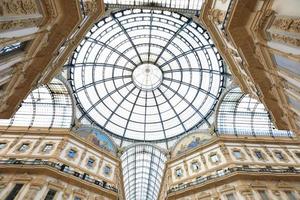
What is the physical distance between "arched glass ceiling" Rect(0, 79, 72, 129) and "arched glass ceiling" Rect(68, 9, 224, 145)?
2.03 meters

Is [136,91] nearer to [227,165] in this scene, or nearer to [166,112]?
[166,112]

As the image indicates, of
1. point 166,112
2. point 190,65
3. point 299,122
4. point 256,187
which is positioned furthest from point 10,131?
point 299,122

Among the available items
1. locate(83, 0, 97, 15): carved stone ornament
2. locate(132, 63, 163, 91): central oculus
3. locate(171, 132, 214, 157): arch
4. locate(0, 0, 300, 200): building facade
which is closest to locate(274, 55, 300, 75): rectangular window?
locate(0, 0, 300, 200): building facade

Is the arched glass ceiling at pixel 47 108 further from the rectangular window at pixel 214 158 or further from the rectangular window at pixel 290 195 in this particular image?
the rectangular window at pixel 290 195

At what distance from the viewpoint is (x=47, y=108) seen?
32.4 m

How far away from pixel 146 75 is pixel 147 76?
23 cm

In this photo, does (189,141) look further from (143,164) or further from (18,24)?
(18,24)

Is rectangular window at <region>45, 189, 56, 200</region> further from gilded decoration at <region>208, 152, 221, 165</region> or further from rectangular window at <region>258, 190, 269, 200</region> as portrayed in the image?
rectangular window at <region>258, 190, 269, 200</region>

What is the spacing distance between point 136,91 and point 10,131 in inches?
726

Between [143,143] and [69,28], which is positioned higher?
[143,143]

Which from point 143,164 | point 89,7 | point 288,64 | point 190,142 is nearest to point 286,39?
point 288,64

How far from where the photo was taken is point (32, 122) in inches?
1226

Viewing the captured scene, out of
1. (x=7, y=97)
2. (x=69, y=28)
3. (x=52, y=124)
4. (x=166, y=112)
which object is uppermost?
(x=166, y=112)

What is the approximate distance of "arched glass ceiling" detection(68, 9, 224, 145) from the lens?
30.8m
